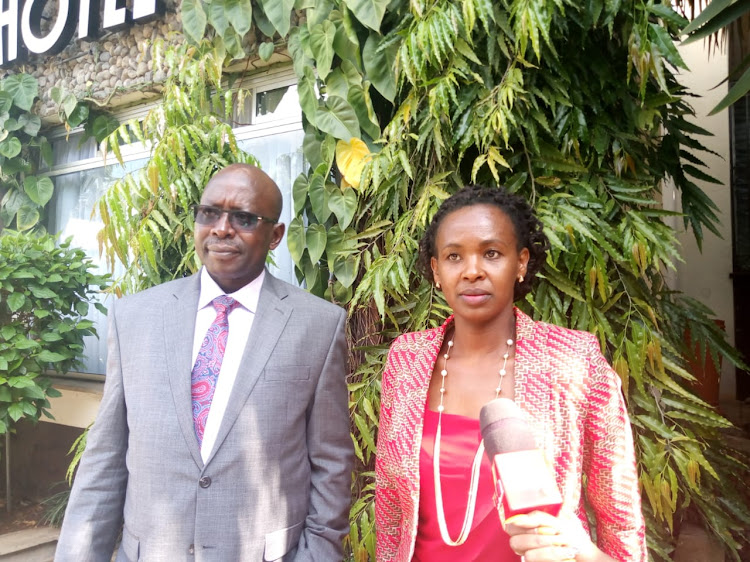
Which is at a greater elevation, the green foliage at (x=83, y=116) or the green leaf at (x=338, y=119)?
the green foliage at (x=83, y=116)

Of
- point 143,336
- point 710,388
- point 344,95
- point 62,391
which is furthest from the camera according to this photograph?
point 62,391

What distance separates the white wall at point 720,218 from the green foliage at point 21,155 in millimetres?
5016

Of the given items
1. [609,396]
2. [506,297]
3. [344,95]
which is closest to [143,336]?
[506,297]

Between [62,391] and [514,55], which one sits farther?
[62,391]

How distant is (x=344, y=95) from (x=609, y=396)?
2.15 metres

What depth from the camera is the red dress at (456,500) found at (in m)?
1.45

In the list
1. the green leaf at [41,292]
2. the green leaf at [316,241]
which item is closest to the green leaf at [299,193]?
the green leaf at [316,241]

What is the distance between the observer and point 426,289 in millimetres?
2705

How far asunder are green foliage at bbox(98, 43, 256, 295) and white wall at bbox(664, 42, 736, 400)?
11.2 feet

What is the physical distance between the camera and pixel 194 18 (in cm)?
361

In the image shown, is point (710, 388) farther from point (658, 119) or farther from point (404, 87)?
point (404, 87)

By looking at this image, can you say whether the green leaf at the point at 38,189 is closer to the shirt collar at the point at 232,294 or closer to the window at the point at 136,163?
the window at the point at 136,163

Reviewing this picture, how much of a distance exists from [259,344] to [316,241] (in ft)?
4.91

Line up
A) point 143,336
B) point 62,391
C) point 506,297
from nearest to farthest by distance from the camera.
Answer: point 506,297, point 143,336, point 62,391
